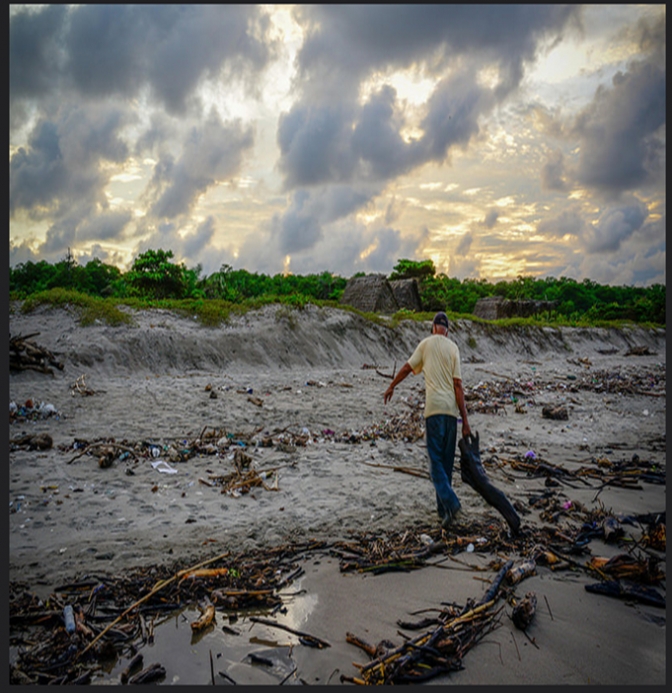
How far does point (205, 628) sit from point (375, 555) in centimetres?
145

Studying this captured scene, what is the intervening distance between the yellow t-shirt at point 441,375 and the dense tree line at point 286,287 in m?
13.9

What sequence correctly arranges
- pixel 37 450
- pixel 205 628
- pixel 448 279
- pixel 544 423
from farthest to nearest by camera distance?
pixel 448 279 → pixel 544 423 → pixel 37 450 → pixel 205 628

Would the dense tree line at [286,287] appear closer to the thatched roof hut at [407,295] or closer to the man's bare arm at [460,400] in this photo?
the thatched roof hut at [407,295]

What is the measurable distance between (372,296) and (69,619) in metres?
22.2

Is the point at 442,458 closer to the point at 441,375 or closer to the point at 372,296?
the point at 441,375

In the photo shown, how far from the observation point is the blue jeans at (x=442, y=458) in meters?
4.50

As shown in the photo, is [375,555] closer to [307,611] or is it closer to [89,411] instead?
[307,611]

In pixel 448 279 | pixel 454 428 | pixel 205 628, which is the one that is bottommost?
pixel 205 628

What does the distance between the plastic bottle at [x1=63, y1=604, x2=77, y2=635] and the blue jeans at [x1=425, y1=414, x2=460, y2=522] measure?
119 inches

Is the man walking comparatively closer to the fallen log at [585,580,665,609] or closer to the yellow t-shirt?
the yellow t-shirt

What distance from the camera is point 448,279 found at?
44125 millimetres

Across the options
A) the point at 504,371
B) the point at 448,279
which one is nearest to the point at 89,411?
the point at 504,371

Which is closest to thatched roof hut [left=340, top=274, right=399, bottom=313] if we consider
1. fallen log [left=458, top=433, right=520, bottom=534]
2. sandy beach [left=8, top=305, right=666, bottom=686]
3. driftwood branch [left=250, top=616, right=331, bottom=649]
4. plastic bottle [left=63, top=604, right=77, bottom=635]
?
sandy beach [left=8, top=305, right=666, bottom=686]

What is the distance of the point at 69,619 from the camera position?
9.72 ft
